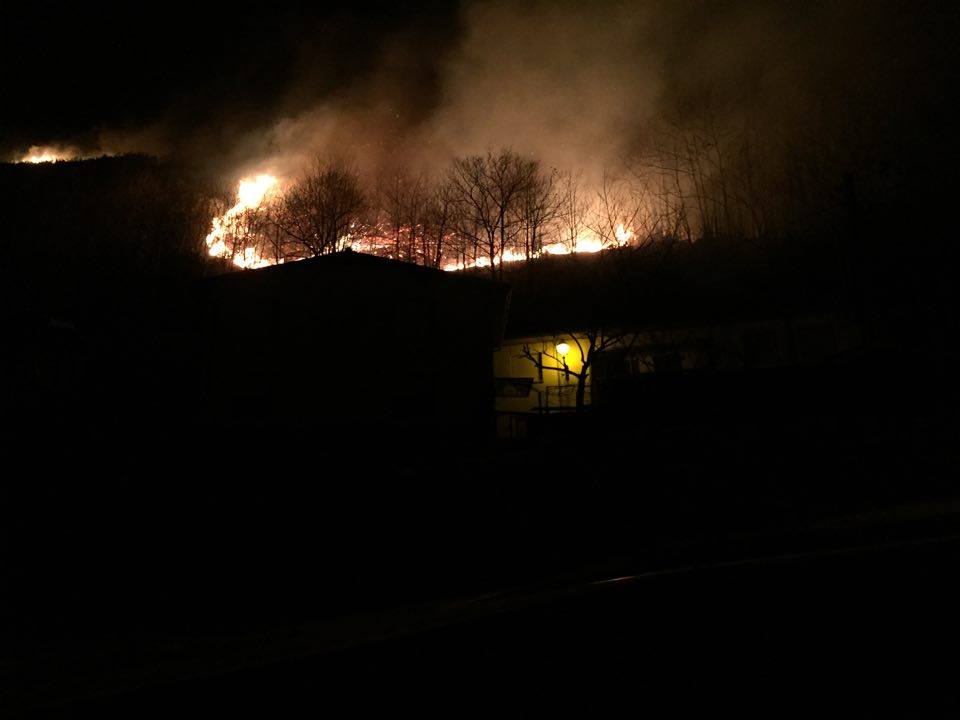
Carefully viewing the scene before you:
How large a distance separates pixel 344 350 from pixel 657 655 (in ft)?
29.9

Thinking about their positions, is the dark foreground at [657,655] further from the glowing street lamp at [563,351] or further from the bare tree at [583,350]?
the glowing street lamp at [563,351]

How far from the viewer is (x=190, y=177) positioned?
44.7 metres

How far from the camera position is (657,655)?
2.44m

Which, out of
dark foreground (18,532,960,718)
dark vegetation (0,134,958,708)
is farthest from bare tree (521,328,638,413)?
dark foreground (18,532,960,718)

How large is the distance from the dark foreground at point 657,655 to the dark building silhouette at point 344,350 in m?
7.77

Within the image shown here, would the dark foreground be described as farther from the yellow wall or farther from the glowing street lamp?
the glowing street lamp

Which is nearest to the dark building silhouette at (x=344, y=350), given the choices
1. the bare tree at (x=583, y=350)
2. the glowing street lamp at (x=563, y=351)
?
the bare tree at (x=583, y=350)

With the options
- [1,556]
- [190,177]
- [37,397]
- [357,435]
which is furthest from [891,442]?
[190,177]

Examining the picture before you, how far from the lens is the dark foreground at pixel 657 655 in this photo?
2.12 metres

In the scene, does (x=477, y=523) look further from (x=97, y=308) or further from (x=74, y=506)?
(x=97, y=308)

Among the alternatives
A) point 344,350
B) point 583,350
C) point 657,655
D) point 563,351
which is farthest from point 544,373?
point 657,655

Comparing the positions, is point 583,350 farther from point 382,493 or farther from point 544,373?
point 382,493

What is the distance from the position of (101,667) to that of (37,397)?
1373 centimetres

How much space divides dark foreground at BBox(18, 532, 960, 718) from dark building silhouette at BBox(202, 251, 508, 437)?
777 cm
